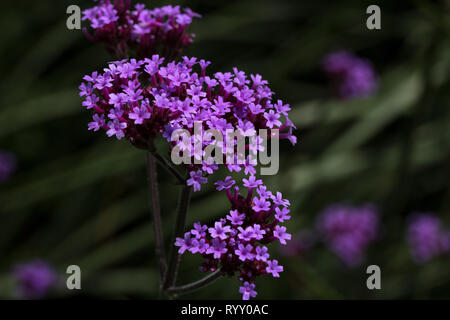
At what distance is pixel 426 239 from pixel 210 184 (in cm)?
194

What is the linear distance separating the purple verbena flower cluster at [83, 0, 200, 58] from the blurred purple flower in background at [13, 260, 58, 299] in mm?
2296

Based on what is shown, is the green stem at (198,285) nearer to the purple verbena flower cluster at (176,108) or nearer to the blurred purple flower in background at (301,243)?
the purple verbena flower cluster at (176,108)

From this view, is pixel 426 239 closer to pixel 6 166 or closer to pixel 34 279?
pixel 34 279

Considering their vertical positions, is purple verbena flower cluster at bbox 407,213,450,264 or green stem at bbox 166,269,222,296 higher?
purple verbena flower cluster at bbox 407,213,450,264

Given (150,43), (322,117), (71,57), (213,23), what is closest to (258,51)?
(213,23)

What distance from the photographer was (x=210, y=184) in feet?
15.2

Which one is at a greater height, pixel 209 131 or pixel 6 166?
pixel 6 166

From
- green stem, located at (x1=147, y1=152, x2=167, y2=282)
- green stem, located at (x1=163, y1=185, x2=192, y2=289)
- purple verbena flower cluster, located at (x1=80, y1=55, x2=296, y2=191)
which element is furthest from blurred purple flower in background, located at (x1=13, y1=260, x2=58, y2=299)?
purple verbena flower cluster, located at (x1=80, y1=55, x2=296, y2=191)

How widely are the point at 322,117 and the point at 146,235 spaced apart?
1.95m

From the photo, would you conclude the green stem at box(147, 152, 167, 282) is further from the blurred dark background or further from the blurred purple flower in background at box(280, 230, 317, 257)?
the blurred purple flower in background at box(280, 230, 317, 257)

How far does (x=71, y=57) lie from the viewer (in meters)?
5.73

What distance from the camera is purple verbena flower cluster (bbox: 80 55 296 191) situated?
1746 millimetres

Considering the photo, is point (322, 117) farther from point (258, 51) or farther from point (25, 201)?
point (25, 201)

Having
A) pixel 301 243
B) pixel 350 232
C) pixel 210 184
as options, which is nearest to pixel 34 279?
pixel 210 184
